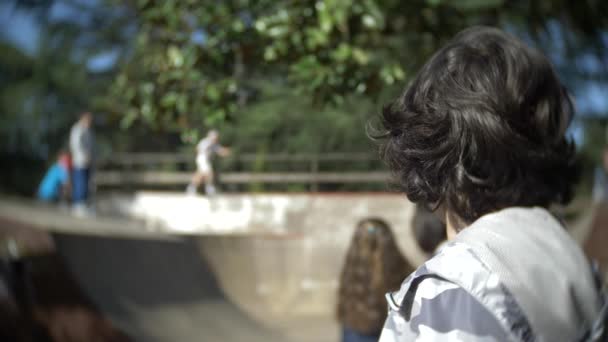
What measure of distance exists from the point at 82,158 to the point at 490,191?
8.85 m

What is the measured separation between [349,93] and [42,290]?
10.6 ft

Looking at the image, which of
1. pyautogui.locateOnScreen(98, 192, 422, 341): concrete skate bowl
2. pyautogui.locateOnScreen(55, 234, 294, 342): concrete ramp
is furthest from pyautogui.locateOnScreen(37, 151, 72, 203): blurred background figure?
pyautogui.locateOnScreen(55, 234, 294, 342): concrete ramp

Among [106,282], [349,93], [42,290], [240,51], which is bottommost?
[106,282]

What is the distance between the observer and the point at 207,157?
4992 millimetres

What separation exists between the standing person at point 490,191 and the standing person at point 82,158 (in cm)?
855

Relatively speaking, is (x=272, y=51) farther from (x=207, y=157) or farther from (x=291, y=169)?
(x=291, y=169)

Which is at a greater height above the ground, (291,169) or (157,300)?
(291,169)

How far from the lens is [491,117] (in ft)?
3.30

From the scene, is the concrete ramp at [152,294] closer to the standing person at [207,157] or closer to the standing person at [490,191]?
the standing person at [207,157]

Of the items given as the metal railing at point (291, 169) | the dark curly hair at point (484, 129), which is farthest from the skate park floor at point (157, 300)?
the dark curly hair at point (484, 129)

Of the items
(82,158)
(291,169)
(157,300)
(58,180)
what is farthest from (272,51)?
(58,180)

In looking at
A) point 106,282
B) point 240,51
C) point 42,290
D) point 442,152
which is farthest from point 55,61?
point 442,152

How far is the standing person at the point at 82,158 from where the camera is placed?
9156 millimetres

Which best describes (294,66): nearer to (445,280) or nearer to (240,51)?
(240,51)
